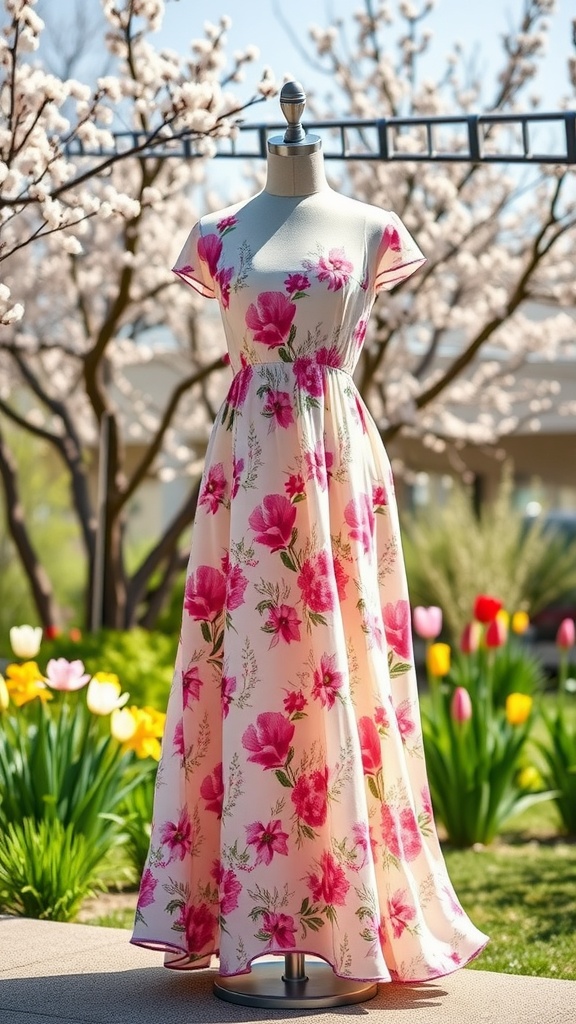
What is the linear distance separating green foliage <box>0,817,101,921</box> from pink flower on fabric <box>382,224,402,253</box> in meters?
1.81

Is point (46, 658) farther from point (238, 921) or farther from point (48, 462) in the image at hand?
point (48, 462)

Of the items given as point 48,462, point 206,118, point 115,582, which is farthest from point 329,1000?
point 48,462

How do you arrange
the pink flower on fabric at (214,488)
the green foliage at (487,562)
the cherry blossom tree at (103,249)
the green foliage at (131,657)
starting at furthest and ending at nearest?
1. the green foliage at (487,562)
2. the green foliage at (131,657)
3. the cherry blossom tree at (103,249)
4. the pink flower on fabric at (214,488)

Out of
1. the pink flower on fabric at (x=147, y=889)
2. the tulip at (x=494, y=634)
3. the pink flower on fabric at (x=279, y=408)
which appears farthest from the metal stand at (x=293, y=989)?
the tulip at (x=494, y=634)

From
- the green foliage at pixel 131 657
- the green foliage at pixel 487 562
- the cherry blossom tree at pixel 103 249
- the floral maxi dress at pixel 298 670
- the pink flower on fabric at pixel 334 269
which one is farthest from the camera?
the green foliage at pixel 487 562

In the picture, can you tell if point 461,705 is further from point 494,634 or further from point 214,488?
point 214,488

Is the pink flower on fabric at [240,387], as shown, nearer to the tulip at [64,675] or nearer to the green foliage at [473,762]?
the tulip at [64,675]

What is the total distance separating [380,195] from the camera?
8.22 m

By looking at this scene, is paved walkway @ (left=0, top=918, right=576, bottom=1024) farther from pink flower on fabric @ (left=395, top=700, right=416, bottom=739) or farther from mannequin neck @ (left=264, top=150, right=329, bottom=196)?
mannequin neck @ (left=264, top=150, right=329, bottom=196)

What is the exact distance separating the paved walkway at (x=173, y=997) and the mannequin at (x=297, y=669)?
60mm

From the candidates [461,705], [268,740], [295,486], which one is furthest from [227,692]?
[461,705]

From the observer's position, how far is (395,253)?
3.04m

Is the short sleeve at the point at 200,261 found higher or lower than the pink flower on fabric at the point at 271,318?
higher

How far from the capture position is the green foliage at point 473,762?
16.8 feet
